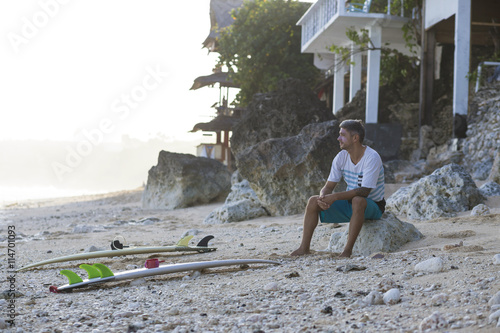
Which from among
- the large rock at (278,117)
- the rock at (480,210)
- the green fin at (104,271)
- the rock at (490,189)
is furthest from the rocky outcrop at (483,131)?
the green fin at (104,271)

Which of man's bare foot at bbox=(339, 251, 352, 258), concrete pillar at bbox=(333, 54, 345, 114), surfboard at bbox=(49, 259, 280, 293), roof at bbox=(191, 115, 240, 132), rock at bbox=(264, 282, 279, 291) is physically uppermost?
concrete pillar at bbox=(333, 54, 345, 114)

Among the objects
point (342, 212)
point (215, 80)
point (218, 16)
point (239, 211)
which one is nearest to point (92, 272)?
point (342, 212)

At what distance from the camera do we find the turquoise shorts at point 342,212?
4879 mm

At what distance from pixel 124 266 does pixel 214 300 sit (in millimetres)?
1859

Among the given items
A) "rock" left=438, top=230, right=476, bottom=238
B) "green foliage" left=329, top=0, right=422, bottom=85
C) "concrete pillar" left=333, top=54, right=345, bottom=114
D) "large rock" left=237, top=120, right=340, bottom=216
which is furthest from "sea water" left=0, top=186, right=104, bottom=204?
"rock" left=438, top=230, right=476, bottom=238

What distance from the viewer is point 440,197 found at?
6965 mm

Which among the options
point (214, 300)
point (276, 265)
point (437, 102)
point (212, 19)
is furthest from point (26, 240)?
point (212, 19)

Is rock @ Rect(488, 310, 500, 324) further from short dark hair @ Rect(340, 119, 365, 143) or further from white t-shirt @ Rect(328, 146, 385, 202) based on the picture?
short dark hair @ Rect(340, 119, 365, 143)

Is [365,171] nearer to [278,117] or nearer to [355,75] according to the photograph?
[278,117]

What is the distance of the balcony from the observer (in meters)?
A: 15.8

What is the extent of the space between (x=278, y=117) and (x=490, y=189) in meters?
5.55

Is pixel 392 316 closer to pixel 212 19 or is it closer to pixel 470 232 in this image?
pixel 470 232

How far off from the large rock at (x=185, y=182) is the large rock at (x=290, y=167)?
4.15m

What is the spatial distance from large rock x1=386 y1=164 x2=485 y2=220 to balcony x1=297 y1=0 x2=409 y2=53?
371 inches
